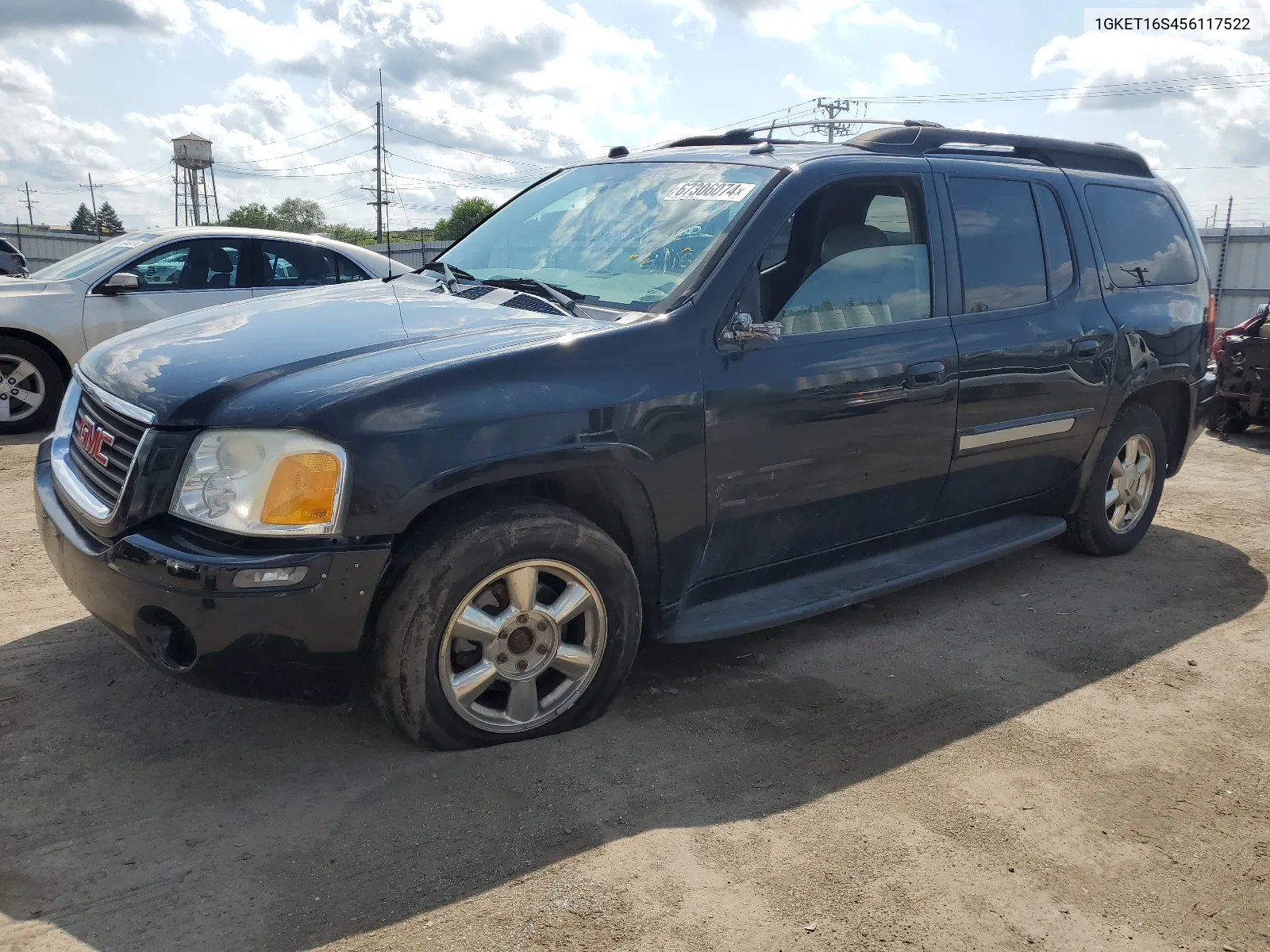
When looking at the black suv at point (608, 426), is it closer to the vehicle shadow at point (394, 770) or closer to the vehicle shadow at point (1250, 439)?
the vehicle shadow at point (394, 770)

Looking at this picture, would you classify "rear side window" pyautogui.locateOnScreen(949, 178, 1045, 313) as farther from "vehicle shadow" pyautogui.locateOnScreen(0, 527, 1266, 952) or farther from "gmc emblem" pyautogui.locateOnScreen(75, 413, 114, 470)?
"gmc emblem" pyautogui.locateOnScreen(75, 413, 114, 470)

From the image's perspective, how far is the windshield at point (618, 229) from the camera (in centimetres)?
353

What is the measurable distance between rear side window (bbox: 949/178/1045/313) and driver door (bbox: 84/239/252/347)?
582 cm

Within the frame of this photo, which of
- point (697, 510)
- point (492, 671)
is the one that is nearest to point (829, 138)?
point (697, 510)

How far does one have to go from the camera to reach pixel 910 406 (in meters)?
3.88

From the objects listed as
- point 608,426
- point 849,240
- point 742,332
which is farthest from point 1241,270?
point 608,426

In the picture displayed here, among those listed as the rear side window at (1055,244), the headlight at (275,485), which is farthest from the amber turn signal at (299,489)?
the rear side window at (1055,244)

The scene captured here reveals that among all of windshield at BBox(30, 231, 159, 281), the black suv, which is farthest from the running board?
windshield at BBox(30, 231, 159, 281)

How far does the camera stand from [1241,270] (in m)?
18.8

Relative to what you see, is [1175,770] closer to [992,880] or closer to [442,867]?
[992,880]

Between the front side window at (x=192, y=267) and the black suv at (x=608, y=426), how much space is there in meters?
4.52

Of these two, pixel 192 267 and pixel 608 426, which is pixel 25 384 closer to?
pixel 192 267

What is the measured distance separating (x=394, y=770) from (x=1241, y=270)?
2009 centimetres

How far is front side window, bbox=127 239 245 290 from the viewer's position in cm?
813
